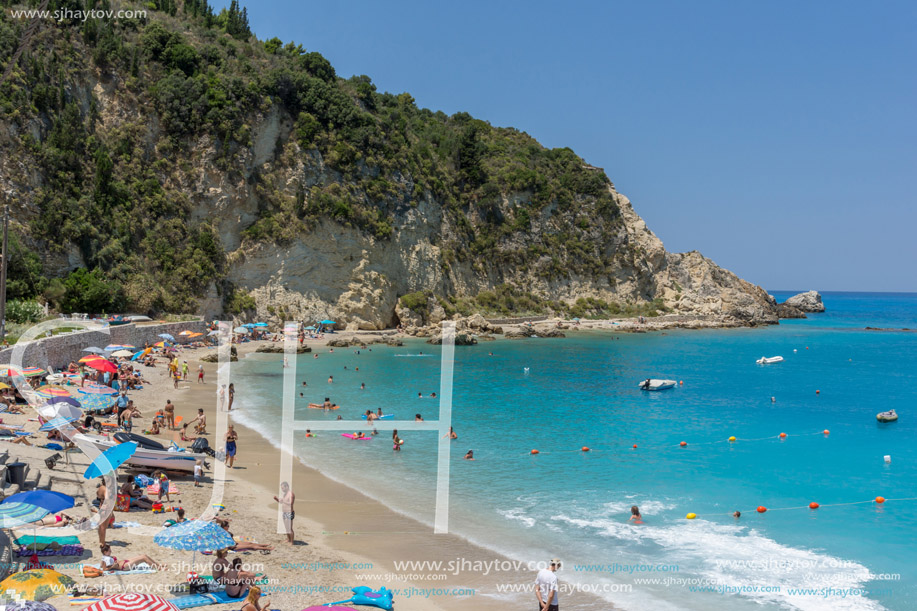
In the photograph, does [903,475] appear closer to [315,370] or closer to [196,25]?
[315,370]

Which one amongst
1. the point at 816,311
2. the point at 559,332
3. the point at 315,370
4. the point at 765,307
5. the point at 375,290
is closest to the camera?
the point at 315,370

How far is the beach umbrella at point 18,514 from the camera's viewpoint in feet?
29.0

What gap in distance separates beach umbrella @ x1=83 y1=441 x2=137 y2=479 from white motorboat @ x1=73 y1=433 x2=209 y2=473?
7.03ft

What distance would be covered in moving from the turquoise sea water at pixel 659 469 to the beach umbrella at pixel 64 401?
21.3 feet

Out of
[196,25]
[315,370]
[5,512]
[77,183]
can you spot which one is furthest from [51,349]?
[196,25]

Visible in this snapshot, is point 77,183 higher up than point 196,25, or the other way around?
point 196,25

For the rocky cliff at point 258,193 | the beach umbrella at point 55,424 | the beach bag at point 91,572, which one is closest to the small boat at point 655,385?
the rocky cliff at point 258,193

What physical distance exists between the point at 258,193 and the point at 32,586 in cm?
4912

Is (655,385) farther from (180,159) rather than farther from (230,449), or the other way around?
(180,159)

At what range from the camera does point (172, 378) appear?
30641mm

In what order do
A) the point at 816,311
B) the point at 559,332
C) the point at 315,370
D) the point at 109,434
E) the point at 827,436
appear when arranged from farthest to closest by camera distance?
1. the point at 816,311
2. the point at 559,332
3. the point at 315,370
4. the point at 827,436
5. the point at 109,434

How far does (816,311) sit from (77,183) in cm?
13737

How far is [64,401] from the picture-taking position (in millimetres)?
16969

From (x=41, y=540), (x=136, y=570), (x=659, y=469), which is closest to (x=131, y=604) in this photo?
(x=136, y=570)
